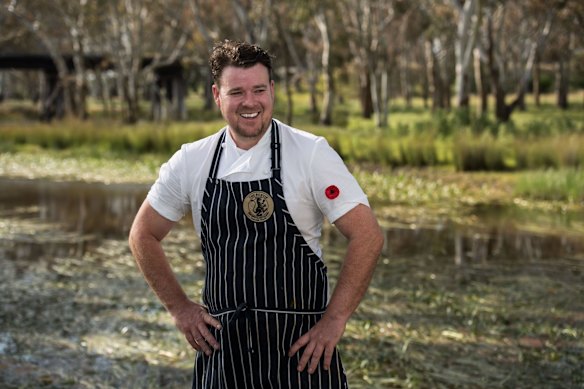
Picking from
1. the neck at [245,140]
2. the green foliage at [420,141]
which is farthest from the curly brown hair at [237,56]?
the green foliage at [420,141]

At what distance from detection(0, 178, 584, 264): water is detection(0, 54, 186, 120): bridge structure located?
84.3ft

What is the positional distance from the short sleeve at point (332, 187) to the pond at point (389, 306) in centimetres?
307

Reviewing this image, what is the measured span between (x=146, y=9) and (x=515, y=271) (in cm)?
3285

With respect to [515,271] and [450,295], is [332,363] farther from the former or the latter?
[515,271]

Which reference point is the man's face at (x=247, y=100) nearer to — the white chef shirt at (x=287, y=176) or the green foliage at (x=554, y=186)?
the white chef shirt at (x=287, y=176)

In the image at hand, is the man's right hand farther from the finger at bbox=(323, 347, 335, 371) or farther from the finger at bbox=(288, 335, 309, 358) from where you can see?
the finger at bbox=(323, 347, 335, 371)

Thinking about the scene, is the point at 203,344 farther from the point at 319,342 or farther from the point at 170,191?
the point at 170,191

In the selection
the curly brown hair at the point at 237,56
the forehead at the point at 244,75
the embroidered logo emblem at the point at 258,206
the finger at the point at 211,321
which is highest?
the curly brown hair at the point at 237,56

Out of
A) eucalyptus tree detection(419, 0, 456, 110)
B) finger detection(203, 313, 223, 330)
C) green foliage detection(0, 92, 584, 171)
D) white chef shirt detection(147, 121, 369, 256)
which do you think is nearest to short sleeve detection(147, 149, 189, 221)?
white chef shirt detection(147, 121, 369, 256)

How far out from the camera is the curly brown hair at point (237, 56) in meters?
3.22

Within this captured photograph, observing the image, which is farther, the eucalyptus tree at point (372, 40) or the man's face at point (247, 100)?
the eucalyptus tree at point (372, 40)

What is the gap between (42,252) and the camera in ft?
34.9

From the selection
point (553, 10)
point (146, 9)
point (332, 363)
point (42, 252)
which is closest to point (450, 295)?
point (42, 252)

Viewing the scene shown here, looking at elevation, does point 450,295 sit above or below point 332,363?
below
